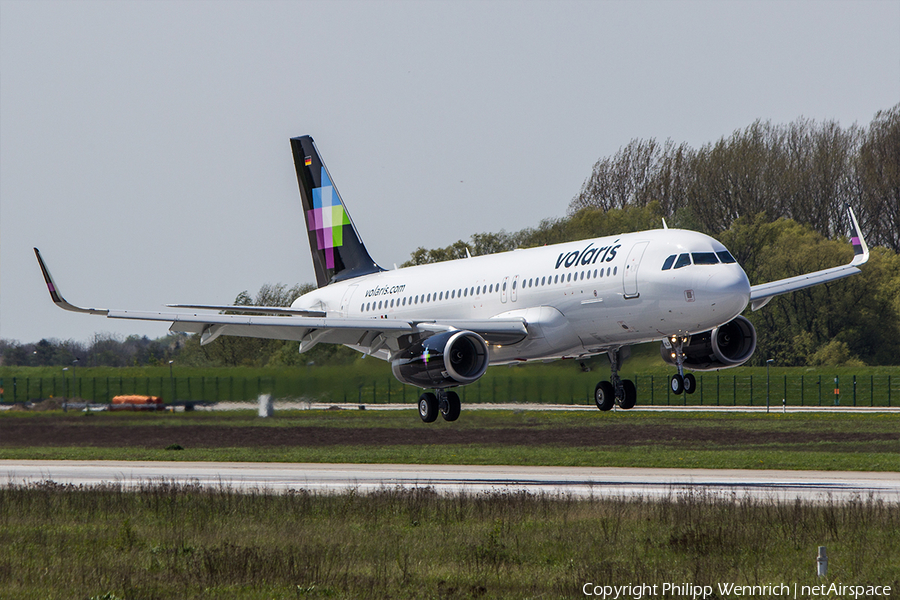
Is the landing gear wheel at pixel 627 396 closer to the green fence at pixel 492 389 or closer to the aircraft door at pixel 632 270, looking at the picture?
the green fence at pixel 492 389

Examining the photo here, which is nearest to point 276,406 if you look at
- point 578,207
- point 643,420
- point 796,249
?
point 643,420

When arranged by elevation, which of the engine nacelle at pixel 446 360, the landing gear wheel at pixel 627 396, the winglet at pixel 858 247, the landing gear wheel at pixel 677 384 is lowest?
the landing gear wheel at pixel 627 396

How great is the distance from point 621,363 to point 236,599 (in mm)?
22814

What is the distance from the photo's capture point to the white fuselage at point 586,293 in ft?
114

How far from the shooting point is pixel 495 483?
46719 millimetres

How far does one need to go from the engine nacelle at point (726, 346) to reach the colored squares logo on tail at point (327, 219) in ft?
59.4

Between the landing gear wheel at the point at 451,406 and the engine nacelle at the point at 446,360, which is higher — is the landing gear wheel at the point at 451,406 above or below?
below

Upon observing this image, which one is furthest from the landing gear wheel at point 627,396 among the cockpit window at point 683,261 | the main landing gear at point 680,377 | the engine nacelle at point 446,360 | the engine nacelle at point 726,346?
the cockpit window at point 683,261

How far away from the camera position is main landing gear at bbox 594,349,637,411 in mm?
41031

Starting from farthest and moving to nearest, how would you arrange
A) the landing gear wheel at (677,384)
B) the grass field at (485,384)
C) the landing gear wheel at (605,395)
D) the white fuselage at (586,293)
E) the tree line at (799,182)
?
1. the tree line at (799,182)
2. the grass field at (485,384)
3. the landing gear wheel at (605,395)
4. the landing gear wheel at (677,384)
5. the white fuselage at (586,293)

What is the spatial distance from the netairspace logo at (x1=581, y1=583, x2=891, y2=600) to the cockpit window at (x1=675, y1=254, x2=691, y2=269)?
13876 mm

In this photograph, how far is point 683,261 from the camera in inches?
1387

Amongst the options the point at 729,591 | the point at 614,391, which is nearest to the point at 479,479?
the point at 614,391

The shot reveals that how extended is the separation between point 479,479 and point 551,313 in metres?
12.8
